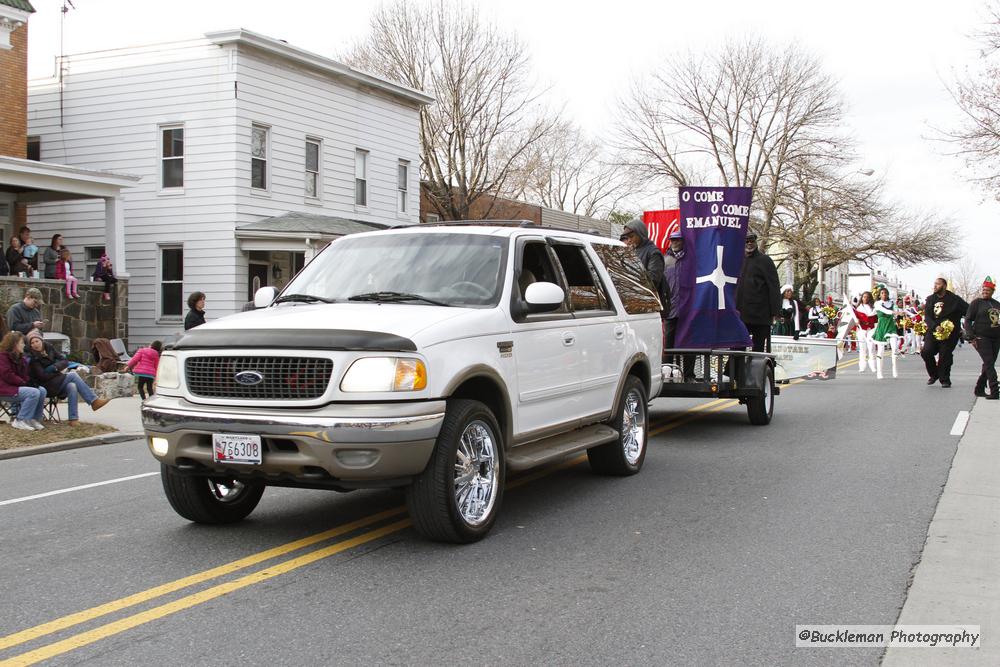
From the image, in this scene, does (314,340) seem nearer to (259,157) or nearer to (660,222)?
(660,222)

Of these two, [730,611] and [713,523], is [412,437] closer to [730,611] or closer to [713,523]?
[730,611]

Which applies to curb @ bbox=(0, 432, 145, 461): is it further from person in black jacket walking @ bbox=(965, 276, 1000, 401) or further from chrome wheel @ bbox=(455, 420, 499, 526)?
person in black jacket walking @ bbox=(965, 276, 1000, 401)

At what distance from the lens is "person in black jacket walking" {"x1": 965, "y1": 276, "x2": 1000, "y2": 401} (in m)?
15.5

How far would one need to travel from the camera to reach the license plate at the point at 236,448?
17.9 ft

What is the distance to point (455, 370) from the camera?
19.0ft

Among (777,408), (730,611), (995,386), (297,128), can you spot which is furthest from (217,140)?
(730,611)

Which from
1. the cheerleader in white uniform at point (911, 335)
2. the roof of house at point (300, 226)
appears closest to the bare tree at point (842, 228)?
the cheerleader in white uniform at point (911, 335)

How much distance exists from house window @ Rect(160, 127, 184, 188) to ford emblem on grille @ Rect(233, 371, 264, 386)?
773 inches

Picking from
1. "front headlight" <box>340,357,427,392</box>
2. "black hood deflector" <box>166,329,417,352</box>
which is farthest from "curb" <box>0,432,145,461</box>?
"front headlight" <box>340,357,427,392</box>

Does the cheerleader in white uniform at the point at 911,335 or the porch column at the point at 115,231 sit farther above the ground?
the porch column at the point at 115,231

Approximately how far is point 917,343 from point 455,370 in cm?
3596

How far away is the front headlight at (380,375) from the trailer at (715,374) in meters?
5.82

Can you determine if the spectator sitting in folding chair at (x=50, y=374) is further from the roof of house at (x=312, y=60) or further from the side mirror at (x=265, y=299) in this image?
the roof of house at (x=312, y=60)

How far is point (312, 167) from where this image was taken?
2583 cm
